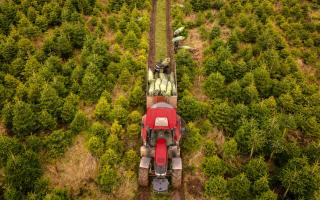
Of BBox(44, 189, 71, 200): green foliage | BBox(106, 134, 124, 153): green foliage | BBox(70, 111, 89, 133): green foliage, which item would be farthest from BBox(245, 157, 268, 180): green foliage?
BBox(70, 111, 89, 133): green foliage

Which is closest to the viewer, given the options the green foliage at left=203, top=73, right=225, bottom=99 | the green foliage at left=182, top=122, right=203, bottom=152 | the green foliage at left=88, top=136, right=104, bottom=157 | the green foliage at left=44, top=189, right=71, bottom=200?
the green foliage at left=44, top=189, right=71, bottom=200

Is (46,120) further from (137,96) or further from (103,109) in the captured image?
(137,96)

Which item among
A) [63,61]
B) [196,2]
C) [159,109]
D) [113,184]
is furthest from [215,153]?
[196,2]

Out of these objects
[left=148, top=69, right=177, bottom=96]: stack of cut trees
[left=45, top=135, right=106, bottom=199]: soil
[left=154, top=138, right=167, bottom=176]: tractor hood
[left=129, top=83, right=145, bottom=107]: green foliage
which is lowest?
[left=45, top=135, right=106, bottom=199]: soil

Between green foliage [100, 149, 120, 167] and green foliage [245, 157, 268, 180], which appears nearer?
green foliage [245, 157, 268, 180]

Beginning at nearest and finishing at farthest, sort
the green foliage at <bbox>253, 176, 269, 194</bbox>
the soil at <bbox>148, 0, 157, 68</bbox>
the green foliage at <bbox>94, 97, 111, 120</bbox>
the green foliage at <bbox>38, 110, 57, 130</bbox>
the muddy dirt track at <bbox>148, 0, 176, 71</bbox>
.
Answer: the green foliage at <bbox>253, 176, 269, 194</bbox> < the green foliage at <bbox>38, 110, 57, 130</bbox> < the green foliage at <bbox>94, 97, 111, 120</bbox> < the muddy dirt track at <bbox>148, 0, 176, 71</bbox> < the soil at <bbox>148, 0, 157, 68</bbox>

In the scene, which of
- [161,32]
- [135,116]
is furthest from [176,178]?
[161,32]

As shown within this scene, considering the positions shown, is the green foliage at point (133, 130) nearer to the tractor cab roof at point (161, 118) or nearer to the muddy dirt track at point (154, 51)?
the tractor cab roof at point (161, 118)

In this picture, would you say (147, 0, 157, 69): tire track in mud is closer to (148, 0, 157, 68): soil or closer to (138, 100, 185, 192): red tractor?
(148, 0, 157, 68): soil
